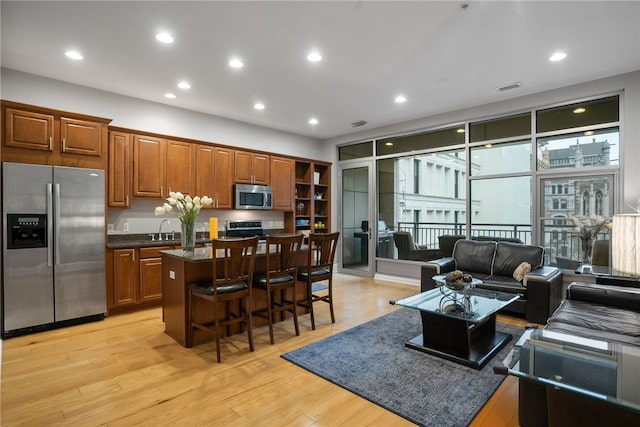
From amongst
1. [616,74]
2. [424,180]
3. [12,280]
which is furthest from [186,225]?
[616,74]

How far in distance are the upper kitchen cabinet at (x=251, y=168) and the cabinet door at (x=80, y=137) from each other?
2.08 m

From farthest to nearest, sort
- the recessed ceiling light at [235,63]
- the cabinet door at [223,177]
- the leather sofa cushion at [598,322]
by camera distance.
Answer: the cabinet door at [223,177] < the recessed ceiling light at [235,63] < the leather sofa cushion at [598,322]

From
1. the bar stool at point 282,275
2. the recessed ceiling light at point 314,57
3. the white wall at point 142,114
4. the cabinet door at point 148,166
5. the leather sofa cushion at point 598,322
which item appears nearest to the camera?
the leather sofa cushion at point 598,322

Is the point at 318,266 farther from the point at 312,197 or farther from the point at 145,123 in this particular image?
the point at 145,123

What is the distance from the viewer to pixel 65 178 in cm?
374

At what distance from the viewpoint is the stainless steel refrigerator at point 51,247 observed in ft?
11.3

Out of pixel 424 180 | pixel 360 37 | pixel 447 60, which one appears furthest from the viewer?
pixel 424 180

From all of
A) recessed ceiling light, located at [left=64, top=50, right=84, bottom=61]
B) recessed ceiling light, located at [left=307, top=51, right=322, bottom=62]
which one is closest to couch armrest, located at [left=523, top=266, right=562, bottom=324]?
recessed ceiling light, located at [left=307, top=51, right=322, bottom=62]

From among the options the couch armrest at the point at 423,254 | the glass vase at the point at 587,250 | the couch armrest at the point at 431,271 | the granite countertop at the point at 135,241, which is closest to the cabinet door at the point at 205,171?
the granite countertop at the point at 135,241

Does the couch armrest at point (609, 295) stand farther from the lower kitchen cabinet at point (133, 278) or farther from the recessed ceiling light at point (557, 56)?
the lower kitchen cabinet at point (133, 278)

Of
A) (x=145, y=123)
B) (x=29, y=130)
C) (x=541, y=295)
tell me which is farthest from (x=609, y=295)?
(x=29, y=130)

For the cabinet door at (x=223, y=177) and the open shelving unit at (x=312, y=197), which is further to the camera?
the open shelving unit at (x=312, y=197)

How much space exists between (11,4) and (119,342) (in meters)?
3.06

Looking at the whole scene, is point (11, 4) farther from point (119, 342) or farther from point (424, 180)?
point (424, 180)
